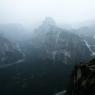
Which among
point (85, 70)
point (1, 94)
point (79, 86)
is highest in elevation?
point (85, 70)

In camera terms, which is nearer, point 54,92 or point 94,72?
point 94,72

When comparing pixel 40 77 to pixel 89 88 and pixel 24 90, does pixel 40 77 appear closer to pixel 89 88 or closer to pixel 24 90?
pixel 24 90


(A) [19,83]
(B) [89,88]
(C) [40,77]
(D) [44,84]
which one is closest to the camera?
(B) [89,88]

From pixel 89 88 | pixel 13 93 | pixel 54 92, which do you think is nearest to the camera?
pixel 89 88

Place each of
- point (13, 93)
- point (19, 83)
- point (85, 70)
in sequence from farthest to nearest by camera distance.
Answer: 1. point (19, 83)
2. point (13, 93)
3. point (85, 70)

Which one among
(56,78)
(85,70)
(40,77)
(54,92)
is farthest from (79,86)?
(40,77)

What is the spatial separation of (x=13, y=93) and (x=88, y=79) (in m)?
78.1

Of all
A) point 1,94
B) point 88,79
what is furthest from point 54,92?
point 88,79

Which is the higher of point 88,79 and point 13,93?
point 88,79

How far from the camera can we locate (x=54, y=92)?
138 m

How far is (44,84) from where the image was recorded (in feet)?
541

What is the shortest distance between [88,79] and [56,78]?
335ft

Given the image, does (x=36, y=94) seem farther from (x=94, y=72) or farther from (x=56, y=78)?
(x=94, y=72)

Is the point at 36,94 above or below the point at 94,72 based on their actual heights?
below
